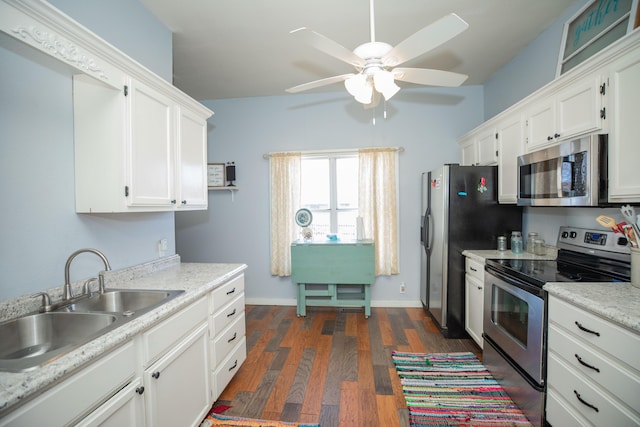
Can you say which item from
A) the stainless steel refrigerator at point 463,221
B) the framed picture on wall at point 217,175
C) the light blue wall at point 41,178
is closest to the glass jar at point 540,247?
the stainless steel refrigerator at point 463,221

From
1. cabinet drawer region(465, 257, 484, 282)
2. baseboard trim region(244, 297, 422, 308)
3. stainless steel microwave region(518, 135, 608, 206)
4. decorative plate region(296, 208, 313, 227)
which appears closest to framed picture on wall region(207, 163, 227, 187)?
decorative plate region(296, 208, 313, 227)

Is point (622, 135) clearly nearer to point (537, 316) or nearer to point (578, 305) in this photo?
point (578, 305)

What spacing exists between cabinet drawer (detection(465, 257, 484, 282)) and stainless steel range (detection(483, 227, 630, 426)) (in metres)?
0.15

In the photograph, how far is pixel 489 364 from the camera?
2057mm

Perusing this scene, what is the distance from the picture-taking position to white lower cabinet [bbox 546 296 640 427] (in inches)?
41.9

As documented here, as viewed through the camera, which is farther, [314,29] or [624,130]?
[314,29]

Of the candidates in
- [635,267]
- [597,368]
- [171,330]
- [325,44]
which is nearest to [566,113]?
[635,267]

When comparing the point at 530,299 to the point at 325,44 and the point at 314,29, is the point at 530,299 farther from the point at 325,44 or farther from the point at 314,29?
the point at 314,29

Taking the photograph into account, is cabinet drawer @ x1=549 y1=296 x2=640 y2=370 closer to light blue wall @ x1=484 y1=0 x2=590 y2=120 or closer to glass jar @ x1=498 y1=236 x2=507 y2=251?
glass jar @ x1=498 y1=236 x2=507 y2=251

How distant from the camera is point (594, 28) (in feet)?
6.20

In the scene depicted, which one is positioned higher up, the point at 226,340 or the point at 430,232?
the point at 430,232

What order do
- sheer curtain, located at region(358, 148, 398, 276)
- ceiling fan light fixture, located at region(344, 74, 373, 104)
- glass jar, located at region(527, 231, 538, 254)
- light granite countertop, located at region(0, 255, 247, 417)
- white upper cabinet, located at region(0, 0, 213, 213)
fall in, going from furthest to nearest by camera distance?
sheer curtain, located at region(358, 148, 398, 276)
glass jar, located at region(527, 231, 538, 254)
ceiling fan light fixture, located at region(344, 74, 373, 104)
white upper cabinet, located at region(0, 0, 213, 213)
light granite countertop, located at region(0, 255, 247, 417)

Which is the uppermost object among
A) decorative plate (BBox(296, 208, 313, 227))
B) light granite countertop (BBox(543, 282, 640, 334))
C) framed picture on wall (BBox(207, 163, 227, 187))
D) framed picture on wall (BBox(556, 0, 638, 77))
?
framed picture on wall (BBox(556, 0, 638, 77))

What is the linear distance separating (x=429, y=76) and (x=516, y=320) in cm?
167
